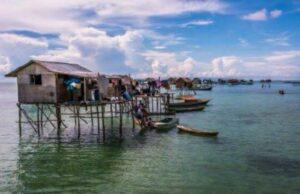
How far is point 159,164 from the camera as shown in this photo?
25016mm

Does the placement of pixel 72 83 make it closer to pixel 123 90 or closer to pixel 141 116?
pixel 141 116

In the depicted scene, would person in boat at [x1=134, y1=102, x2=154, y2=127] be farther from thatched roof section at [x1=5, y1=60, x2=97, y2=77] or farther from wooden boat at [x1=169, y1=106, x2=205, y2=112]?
wooden boat at [x1=169, y1=106, x2=205, y2=112]

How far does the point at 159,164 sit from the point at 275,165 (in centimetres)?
658

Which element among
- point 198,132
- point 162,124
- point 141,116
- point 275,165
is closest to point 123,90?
point 141,116

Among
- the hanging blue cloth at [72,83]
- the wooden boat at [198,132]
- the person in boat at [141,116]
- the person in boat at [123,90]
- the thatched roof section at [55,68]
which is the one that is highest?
the thatched roof section at [55,68]

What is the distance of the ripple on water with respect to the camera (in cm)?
2265

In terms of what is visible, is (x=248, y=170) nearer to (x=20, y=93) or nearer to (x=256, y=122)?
(x=20, y=93)

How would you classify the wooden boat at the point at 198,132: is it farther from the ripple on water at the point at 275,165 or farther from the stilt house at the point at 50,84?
the stilt house at the point at 50,84

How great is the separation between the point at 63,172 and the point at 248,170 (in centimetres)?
1007

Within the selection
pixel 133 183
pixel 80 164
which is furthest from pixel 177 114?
pixel 133 183

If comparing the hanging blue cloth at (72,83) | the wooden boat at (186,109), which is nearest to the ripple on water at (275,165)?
the hanging blue cloth at (72,83)

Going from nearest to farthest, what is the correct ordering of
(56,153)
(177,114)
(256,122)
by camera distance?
(56,153), (256,122), (177,114)

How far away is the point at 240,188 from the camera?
20.0 meters

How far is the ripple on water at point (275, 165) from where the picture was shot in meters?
22.6
